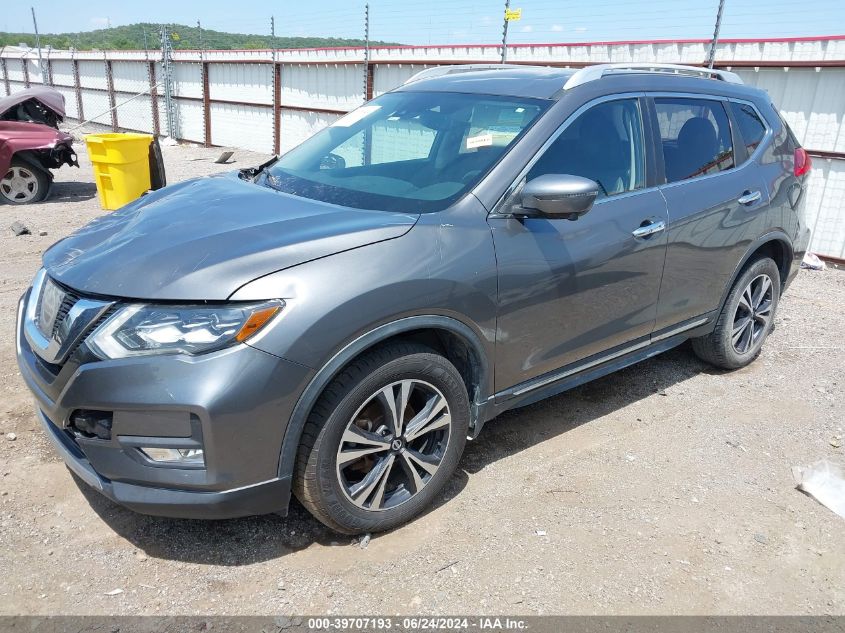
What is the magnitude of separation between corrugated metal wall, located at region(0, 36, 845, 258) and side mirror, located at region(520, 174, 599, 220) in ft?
19.9

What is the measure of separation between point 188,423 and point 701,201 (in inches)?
119

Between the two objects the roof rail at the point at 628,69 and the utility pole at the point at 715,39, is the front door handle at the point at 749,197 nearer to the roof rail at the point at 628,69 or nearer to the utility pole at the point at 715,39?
the roof rail at the point at 628,69

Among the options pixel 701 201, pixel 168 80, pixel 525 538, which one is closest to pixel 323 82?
pixel 168 80

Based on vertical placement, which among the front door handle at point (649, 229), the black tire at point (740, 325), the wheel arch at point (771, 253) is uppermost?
the front door handle at point (649, 229)

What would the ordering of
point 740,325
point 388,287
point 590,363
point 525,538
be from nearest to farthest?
point 388,287 → point 525,538 → point 590,363 → point 740,325

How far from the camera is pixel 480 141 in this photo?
3.18m

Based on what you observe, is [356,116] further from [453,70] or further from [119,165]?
[119,165]

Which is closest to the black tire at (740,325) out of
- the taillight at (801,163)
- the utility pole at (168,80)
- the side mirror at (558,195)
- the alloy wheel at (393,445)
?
the taillight at (801,163)

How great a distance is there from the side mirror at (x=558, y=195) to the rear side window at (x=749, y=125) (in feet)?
6.54

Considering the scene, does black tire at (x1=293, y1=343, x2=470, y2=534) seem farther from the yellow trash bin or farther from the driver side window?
the yellow trash bin

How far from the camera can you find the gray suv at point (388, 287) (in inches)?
90.4

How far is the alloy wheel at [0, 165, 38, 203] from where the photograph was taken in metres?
9.98

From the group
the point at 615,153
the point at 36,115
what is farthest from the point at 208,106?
the point at 615,153

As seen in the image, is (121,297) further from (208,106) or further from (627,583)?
(208,106)
